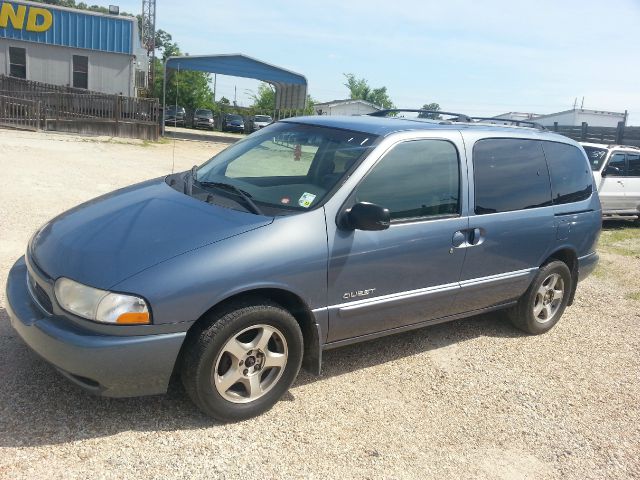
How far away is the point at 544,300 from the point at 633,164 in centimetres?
790

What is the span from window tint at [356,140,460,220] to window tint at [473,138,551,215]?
269mm

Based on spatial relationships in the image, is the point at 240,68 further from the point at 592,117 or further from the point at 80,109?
the point at 592,117

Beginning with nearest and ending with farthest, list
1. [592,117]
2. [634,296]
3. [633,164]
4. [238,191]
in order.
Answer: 1. [238,191]
2. [634,296]
3. [633,164]
4. [592,117]

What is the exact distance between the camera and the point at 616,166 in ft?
36.3

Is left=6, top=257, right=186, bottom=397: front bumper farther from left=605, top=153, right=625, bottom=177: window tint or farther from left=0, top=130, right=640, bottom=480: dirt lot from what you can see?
left=605, top=153, right=625, bottom=177: window tint

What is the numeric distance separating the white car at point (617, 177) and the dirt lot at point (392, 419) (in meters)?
6.34

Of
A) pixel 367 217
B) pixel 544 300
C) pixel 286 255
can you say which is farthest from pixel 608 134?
pixel 286 255

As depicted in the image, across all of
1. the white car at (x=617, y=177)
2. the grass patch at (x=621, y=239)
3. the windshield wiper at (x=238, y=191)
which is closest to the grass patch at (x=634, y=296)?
the grass patch at (x=621, y=239)

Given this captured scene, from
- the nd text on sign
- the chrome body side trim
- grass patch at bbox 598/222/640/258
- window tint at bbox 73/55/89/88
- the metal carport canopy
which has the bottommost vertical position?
grass patch at bbox 598/222/640/258

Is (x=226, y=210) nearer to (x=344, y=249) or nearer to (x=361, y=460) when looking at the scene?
(x=344, y=249)

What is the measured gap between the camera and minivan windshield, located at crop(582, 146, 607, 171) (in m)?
10.8

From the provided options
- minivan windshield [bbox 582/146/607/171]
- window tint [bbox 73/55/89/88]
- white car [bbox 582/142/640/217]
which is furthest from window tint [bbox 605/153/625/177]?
window tint [bbox 73/55/89/88]

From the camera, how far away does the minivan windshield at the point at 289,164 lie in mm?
3611

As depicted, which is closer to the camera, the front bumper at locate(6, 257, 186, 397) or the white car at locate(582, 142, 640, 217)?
the front bumper at locate(6, 257, 186, 397)
